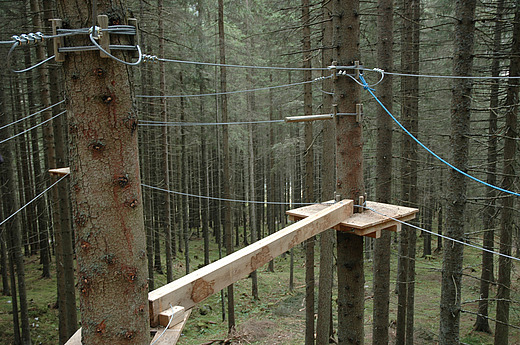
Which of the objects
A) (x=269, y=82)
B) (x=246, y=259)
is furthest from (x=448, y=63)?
(x=246, y=259)

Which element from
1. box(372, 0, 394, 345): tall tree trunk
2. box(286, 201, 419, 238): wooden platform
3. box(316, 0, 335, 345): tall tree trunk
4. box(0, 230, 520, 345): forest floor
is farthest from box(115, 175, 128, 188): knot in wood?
box(0, 230, 520, 345): forest floor

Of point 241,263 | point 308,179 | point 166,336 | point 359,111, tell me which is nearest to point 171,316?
point 166,336

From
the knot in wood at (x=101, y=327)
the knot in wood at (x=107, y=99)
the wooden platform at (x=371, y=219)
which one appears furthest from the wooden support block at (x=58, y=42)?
the wooden platform at (x=371, y=219)

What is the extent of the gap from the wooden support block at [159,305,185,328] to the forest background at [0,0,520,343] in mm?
1707

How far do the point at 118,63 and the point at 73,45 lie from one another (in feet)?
0.71

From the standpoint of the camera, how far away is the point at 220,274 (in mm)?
2316

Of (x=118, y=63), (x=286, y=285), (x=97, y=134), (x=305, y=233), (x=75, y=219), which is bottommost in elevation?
(x=286, y=285)

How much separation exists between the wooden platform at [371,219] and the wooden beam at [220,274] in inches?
27.7

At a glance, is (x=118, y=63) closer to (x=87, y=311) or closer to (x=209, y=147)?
(x=87, y=311)

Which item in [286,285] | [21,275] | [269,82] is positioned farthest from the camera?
[269,82]

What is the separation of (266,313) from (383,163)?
33.4 feet

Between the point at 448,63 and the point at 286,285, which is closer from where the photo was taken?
the point at 448,63

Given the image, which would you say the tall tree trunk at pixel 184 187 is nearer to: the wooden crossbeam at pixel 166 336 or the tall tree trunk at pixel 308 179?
the tall tree trunk at pixel 308 179

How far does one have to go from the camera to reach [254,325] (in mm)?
13594
